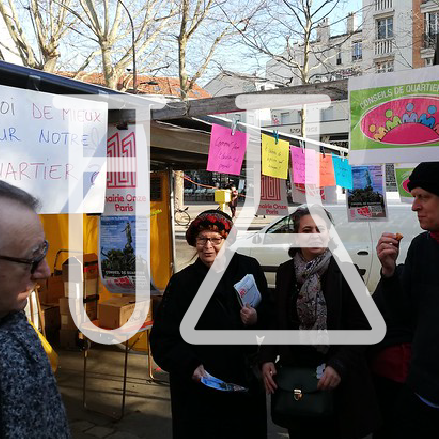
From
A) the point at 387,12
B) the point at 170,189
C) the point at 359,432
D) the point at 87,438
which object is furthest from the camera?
the point at 387,12

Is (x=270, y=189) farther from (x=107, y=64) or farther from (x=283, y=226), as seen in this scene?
(x=107, y=64)

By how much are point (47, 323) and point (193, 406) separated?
3690mm

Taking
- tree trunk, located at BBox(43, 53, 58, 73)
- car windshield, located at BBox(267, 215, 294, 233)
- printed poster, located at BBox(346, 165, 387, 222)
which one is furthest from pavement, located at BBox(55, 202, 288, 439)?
tree trunk, located at BBox(43, 53, 58, 73)

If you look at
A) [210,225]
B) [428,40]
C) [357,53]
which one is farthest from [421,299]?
[357,53]

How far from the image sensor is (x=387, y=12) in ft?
116

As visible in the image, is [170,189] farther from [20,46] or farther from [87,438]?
[20,46]

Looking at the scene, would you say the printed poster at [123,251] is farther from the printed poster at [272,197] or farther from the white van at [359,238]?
the white van at [359,238]

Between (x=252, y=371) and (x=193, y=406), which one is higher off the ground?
(x=252, y=371)

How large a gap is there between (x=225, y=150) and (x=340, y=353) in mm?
1788

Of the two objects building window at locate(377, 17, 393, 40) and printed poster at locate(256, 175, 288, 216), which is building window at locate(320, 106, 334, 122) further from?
printed poster at locate(256, 175, 288, 216)

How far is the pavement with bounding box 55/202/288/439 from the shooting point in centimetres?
357

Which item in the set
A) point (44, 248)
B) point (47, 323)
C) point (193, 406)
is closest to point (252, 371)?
point (193, 406)

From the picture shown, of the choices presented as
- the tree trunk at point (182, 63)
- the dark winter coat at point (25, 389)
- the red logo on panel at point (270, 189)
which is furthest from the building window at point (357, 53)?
the dark winter coat at point (25, 389)

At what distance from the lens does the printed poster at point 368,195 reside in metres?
4.63
